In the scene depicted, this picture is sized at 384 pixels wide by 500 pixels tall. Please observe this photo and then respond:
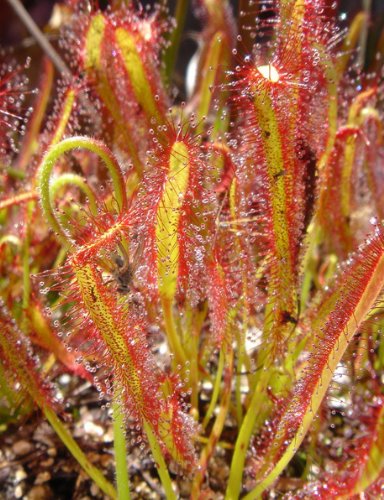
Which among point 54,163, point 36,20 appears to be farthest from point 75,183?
point 36,20

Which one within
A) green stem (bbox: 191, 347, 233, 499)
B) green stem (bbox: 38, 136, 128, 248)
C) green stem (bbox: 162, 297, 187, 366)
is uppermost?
green stem (bbox: 38, 136, 128, 248)

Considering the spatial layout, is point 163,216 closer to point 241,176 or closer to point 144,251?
point 144,251

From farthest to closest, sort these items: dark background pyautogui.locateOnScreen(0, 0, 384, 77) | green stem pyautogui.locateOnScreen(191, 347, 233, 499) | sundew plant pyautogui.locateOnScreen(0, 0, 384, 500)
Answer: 1. dark background pyautogui.locateOnScreen(0, 0, 384, 77)
2. green stem pyautogui.locateOnScreen(191, 347, 233, 499)
3. sundew plant pyautogui.locateOnScreen(0, 0, 384, 500)

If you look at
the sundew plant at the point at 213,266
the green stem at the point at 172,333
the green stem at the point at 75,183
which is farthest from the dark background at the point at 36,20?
the green stem at the point at 172,333

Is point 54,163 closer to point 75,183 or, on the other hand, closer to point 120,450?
point 75,183

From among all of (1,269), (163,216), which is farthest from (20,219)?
(163,216)

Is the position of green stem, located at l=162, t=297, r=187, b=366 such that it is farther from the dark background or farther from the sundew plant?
the dark background

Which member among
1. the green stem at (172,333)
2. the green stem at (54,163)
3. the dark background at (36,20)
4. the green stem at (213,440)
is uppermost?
the dark background at (36,20)

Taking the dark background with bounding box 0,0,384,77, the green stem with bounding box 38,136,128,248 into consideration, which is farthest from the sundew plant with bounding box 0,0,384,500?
the dark background with bounding box 0,0,384,77

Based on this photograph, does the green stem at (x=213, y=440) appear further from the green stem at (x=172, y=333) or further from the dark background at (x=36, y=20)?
the dark background at (x=36, y=20)

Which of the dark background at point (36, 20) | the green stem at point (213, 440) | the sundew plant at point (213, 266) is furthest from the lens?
the dark background at point (36, 20)
